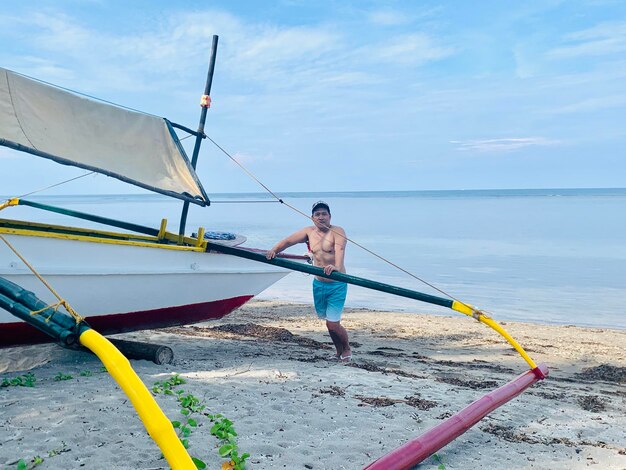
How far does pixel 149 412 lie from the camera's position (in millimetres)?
2242

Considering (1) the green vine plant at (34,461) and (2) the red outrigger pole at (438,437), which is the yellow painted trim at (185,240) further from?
(2) the red outrigger pole at (438,437)

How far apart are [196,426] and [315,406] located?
1059 millimetres

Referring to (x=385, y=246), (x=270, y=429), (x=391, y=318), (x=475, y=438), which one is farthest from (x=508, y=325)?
(x=385, y=246)

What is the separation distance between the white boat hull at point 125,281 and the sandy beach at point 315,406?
493 millimetres

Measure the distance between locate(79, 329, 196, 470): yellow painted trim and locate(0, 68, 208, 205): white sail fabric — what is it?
11.8 feet

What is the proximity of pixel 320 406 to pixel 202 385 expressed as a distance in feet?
3.45

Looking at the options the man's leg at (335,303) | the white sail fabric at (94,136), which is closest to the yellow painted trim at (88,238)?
the white sail fabric at (94,136)

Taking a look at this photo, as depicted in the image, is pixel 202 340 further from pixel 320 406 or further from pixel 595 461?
pixel 595 461

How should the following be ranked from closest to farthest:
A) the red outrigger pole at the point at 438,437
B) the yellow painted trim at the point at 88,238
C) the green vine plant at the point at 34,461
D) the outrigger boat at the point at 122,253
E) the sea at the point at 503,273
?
the green vine plant at the point at 34,461
the red outrigger pole at the point at 438,437
the yellow painted trim at the point at 88,238
the outrigger boat at the point at 122,253
the sea at the point at 503,273

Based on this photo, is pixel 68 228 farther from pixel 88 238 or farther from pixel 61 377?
pixel 61 377

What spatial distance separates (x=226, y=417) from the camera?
167 inches

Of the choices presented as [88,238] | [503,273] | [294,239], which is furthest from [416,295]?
[503,273]

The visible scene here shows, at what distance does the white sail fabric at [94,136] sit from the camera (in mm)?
5598

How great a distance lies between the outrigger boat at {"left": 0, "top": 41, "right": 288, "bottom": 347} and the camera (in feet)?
18.2
